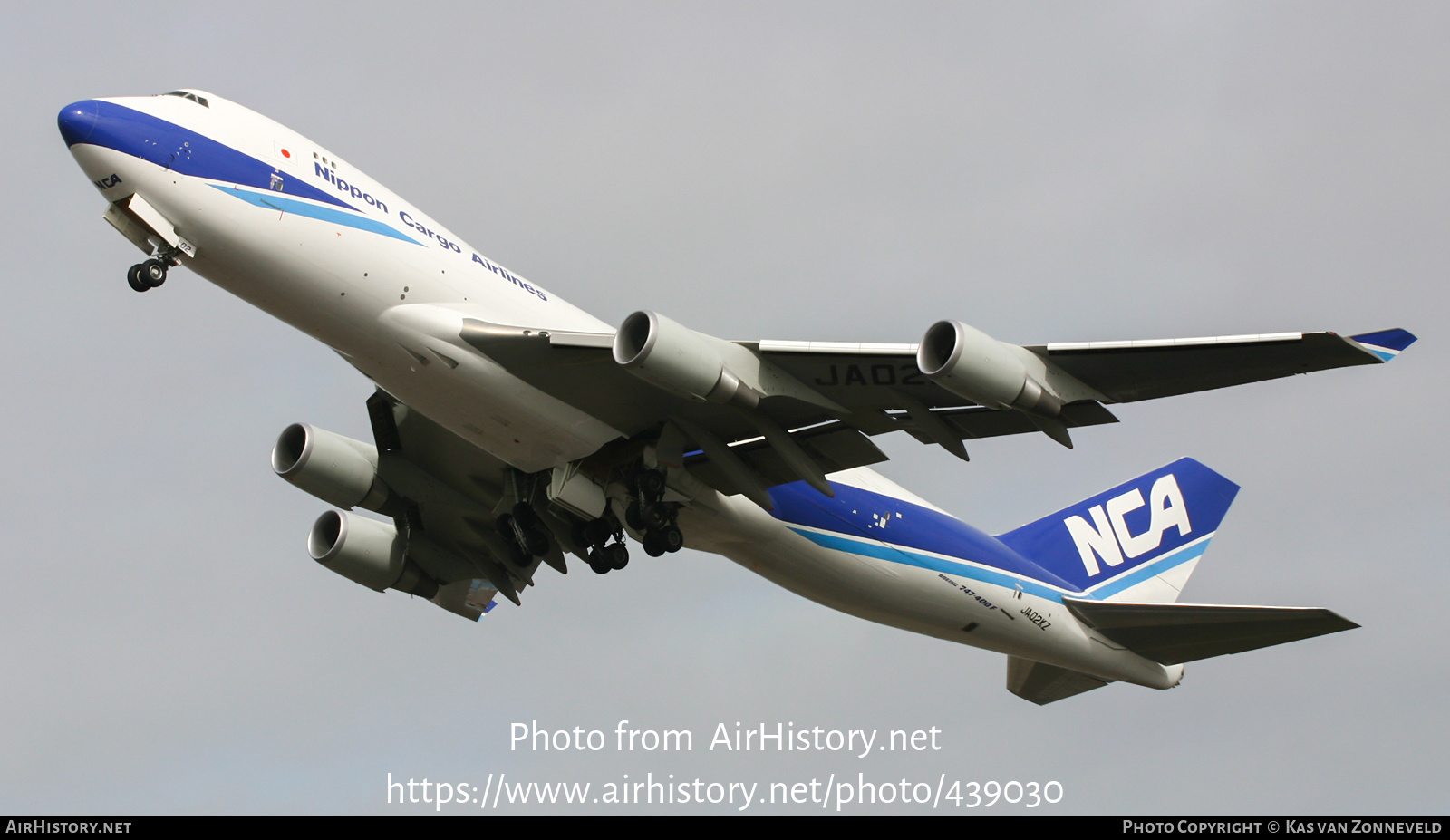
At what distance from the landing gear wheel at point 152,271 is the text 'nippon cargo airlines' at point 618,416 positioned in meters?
0.05

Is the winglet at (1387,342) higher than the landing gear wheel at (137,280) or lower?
lower

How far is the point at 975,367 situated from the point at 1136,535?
13.7 metres

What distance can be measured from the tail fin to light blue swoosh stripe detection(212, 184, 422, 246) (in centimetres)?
1406

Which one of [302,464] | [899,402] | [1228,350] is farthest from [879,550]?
[302,464]

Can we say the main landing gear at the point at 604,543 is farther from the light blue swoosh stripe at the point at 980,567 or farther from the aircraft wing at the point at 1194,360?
the aircraft wing at the point at 1194,360

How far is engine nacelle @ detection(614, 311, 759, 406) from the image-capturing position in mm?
18297

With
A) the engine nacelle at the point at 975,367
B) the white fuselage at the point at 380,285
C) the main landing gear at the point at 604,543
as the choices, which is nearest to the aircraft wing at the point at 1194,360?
the engine nacelle at the point at 975,367

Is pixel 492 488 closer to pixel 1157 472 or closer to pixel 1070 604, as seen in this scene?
pixel 1070 604

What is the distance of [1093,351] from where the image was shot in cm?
1797

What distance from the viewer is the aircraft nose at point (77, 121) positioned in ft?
58.2

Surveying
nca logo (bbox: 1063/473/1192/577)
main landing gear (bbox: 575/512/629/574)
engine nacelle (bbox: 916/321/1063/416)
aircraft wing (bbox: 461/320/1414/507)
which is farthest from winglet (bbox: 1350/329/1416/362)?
nca logo (bbox: 1063/473/1192/577)

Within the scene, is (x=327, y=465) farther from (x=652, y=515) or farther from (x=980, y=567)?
(x=980, y=567)

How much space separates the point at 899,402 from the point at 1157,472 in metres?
12.3

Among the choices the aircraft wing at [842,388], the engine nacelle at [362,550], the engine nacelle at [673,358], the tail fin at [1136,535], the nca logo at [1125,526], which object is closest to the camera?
the aircraft wing at [842,388]
